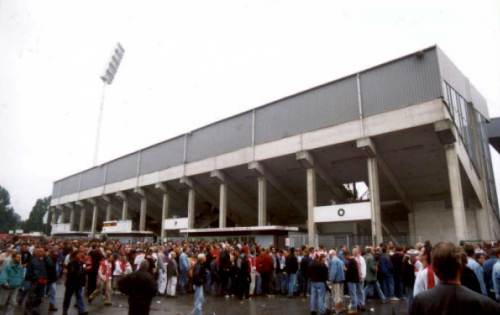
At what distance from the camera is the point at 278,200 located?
3472cm

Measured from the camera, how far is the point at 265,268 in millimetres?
14211

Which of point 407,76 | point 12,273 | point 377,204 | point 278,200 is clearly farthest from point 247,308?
point 278,200

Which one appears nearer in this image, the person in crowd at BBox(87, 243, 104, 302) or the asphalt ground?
the asphalt ground

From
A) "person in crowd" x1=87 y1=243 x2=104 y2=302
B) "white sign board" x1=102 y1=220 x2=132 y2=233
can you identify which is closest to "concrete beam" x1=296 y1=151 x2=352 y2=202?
"person in crowd" x1=87 y1=243 x2=104 y2=302

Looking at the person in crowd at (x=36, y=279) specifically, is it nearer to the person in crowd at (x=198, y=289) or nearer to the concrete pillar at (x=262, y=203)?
the person in crowd at (x=198, y=289)

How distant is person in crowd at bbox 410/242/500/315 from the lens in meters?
2.29

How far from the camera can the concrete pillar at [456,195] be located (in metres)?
19.5

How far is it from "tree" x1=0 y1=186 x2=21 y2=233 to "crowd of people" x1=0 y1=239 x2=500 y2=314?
Result: 103890mm

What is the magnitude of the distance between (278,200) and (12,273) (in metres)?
27.2

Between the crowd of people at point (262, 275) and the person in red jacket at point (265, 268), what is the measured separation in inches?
1.5

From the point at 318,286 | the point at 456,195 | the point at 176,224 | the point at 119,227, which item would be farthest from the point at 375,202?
the point at 119,227

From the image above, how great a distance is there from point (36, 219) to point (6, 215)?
26.4ft

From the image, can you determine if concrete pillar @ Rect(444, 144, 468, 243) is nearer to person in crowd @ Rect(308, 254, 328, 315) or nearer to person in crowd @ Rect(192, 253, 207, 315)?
person in crowd @ Rect(308, 254, 328, 315)

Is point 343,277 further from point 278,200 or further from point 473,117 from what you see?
point 473,117
